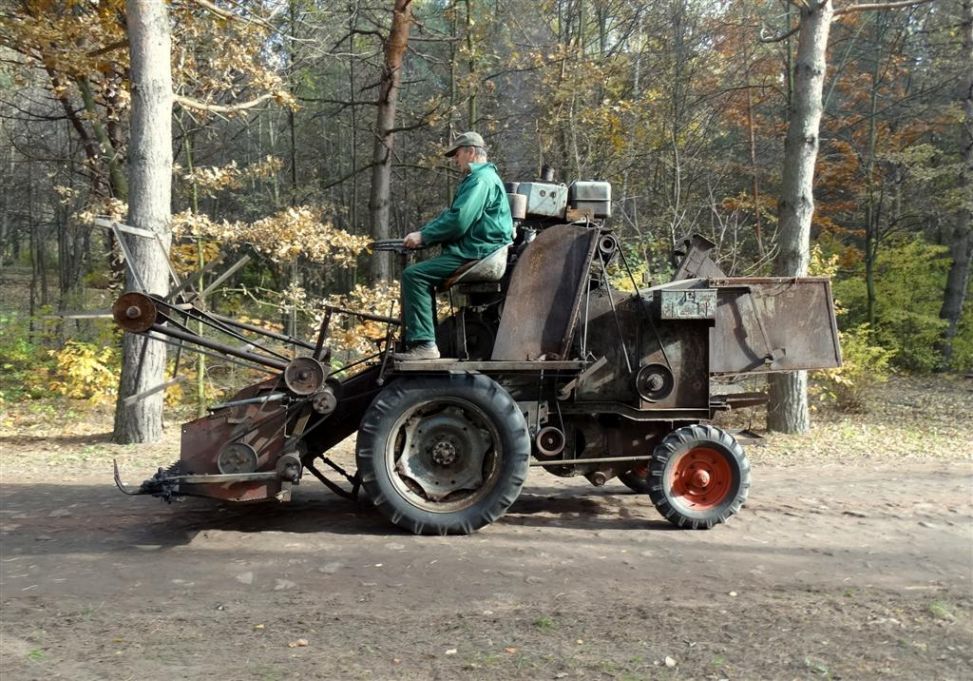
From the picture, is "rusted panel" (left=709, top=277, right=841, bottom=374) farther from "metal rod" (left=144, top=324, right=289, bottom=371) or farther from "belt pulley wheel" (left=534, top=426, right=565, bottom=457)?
"metal rod" (left=144, top=324, right=289, bottom=371)

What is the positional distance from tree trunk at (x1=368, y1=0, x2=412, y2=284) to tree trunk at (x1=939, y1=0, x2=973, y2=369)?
11.9m

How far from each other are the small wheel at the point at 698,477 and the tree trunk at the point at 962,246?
13.8 metres

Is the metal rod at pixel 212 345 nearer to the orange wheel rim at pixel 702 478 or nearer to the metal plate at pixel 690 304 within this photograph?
the metal plate at pixel 690 304

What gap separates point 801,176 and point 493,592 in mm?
7517

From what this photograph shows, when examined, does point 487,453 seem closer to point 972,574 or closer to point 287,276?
point 972,574

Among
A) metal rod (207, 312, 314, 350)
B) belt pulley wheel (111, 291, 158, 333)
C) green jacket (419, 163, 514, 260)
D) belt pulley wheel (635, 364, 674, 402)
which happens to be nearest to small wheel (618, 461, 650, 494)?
belt pulley wheel (635, 364, 674, 402)

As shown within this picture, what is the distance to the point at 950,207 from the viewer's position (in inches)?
659

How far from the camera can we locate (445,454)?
5.51m

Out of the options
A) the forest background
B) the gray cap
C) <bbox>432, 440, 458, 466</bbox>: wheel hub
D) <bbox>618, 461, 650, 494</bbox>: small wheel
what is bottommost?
<bbox>618, 461, 650, 494</bbox>: small wheel

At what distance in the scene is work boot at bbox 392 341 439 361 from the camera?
540cm

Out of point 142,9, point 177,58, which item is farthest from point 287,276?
point 142,9

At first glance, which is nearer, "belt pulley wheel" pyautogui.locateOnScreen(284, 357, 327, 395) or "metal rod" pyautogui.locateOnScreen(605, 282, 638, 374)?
"belt pulley wheel" pyautogui.locateOnScreen(284, 357, 327, 395)

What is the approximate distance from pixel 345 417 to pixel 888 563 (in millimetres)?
3840

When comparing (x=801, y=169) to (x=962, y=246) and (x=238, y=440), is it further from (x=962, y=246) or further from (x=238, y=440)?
(x=962, y=246)
